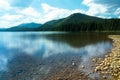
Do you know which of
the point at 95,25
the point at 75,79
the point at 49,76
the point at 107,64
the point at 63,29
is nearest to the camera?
the point at 75,79

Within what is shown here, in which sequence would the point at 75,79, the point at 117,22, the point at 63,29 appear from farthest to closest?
the point at 63,29, the point at 117,22, the point at 75,79

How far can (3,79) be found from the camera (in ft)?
40.6

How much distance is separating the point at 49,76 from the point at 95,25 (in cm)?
12885

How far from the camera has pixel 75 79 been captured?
12117 mm

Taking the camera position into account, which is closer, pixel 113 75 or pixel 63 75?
pixel 113 75

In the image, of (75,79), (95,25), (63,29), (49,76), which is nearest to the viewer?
(75,79)

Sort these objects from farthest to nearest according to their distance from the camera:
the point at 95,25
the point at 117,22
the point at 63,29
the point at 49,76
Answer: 1. the point at 63,29
2. the point at 95,25
3. the point at 117,22
4. the point at 49,76

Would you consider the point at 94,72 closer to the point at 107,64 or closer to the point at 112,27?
the point at 107,64

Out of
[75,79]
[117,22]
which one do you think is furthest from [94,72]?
[117,22]

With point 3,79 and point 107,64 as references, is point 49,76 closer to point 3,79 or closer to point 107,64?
point 3,79

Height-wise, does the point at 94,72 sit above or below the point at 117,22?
below

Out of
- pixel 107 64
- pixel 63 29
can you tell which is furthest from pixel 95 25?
pixel 107 64

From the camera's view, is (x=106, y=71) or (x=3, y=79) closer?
(x=3, y=79)

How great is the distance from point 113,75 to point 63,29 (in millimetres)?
157829
